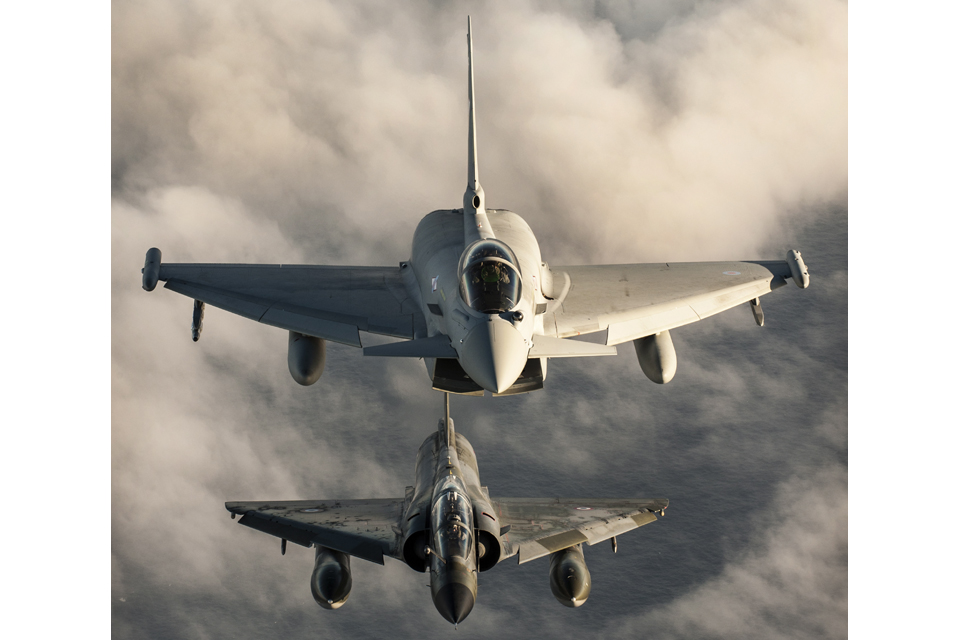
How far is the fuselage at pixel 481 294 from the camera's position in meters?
10.2

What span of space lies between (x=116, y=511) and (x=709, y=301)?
946 centimetres

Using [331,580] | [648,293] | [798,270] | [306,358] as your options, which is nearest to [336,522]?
[331,580]

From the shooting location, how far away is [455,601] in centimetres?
1123

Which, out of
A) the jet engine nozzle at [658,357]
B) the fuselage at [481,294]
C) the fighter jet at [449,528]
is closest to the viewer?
the fuselage at [481,294]

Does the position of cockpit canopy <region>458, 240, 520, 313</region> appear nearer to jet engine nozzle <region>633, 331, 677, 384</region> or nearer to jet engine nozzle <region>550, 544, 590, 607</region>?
jet engine nozzle <region>633, 331, 677, 384</region>

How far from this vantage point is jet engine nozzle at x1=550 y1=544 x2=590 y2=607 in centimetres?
1227

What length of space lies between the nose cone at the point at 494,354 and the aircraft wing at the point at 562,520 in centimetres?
308

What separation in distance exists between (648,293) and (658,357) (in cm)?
91

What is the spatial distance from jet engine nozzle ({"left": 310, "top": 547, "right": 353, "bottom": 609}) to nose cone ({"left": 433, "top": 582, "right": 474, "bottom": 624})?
1.69 m

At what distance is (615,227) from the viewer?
16156 mm

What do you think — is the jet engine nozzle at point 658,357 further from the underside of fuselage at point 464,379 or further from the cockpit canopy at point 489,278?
the cockpit canopy at point 489,278

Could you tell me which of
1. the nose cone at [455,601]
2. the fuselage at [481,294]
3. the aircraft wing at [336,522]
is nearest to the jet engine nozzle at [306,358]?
the fuselage at [481,294]

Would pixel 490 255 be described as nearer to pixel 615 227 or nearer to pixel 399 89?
pixel 615 227

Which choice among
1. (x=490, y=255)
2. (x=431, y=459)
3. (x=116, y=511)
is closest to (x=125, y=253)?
(x=116, y=511)
